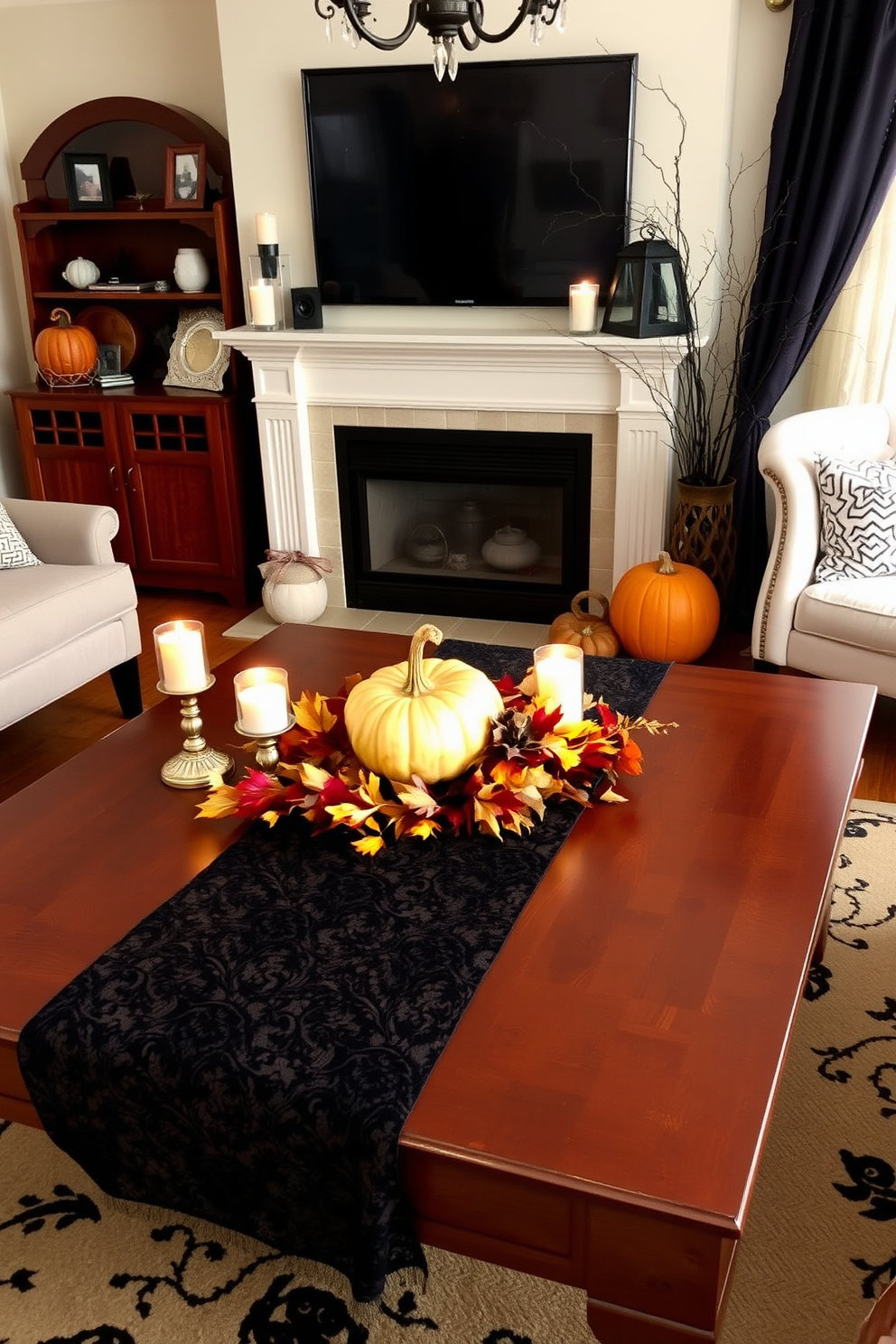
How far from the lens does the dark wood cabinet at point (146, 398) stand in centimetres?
412

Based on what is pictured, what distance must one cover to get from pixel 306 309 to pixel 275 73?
0.75 metres

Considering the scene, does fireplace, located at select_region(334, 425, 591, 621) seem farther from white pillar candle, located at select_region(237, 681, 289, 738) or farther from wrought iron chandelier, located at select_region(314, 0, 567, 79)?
white pillar candle, located at select_region(237, 681, 289, 738)

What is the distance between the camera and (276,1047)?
1.26m

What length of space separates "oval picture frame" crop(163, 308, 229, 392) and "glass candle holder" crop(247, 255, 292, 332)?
32 centimetres

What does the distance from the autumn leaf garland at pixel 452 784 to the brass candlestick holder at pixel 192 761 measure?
0.04 metres

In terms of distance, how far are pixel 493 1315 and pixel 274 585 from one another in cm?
285

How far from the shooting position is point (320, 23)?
3.63m

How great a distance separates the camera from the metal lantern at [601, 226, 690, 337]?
134 inches

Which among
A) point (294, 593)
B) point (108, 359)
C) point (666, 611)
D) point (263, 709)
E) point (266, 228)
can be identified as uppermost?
point (266, 228)

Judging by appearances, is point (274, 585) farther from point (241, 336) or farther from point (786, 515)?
point (786, 515)

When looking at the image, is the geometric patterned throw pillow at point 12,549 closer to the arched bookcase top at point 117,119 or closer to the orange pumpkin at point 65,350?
the orange pumpkin at point 65,350

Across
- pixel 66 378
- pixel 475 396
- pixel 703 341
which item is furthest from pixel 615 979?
pixel 66 378

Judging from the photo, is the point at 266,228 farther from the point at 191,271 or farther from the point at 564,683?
the point at 564,683

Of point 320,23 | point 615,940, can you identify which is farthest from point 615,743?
point 320,23
